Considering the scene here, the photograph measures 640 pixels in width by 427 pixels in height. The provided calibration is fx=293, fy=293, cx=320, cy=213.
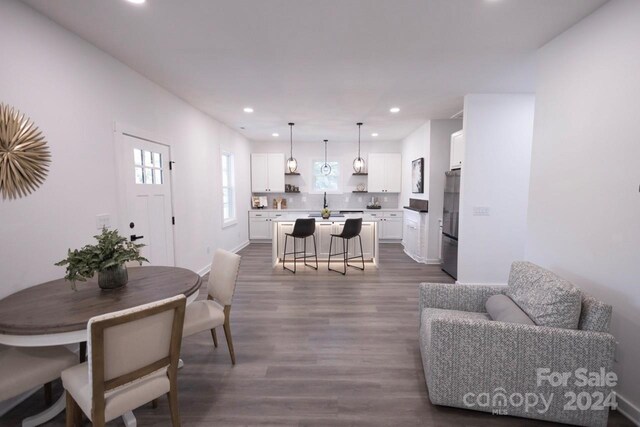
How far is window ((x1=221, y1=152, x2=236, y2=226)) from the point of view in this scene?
6.28 m

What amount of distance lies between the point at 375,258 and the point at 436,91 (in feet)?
9.61

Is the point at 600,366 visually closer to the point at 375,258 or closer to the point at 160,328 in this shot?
the point at 160,328

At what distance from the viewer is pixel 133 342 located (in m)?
1.37

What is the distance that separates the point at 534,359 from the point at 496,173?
114 inches

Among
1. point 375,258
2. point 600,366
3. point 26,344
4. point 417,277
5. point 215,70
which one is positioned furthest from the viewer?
point 375,258

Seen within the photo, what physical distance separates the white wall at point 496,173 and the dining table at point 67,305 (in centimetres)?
364

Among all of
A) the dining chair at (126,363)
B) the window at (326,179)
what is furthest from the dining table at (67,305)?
the window at (326,179)

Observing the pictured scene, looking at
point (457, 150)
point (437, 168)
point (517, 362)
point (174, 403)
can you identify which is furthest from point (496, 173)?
point (174, 403)

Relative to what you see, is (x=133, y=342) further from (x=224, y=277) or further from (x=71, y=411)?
(x=224, y=277)

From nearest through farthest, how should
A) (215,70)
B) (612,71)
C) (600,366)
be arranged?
1. (600,366)
2. (612,71)
3. (215,70)

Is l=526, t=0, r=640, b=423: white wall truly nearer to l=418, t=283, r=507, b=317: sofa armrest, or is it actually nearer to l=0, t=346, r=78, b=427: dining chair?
l=418, t=283, r=507, b=317: sofa armrest

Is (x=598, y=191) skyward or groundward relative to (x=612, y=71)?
groundward

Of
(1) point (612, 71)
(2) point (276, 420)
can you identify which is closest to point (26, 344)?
(2) point (276, 420)

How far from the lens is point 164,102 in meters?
3.76
